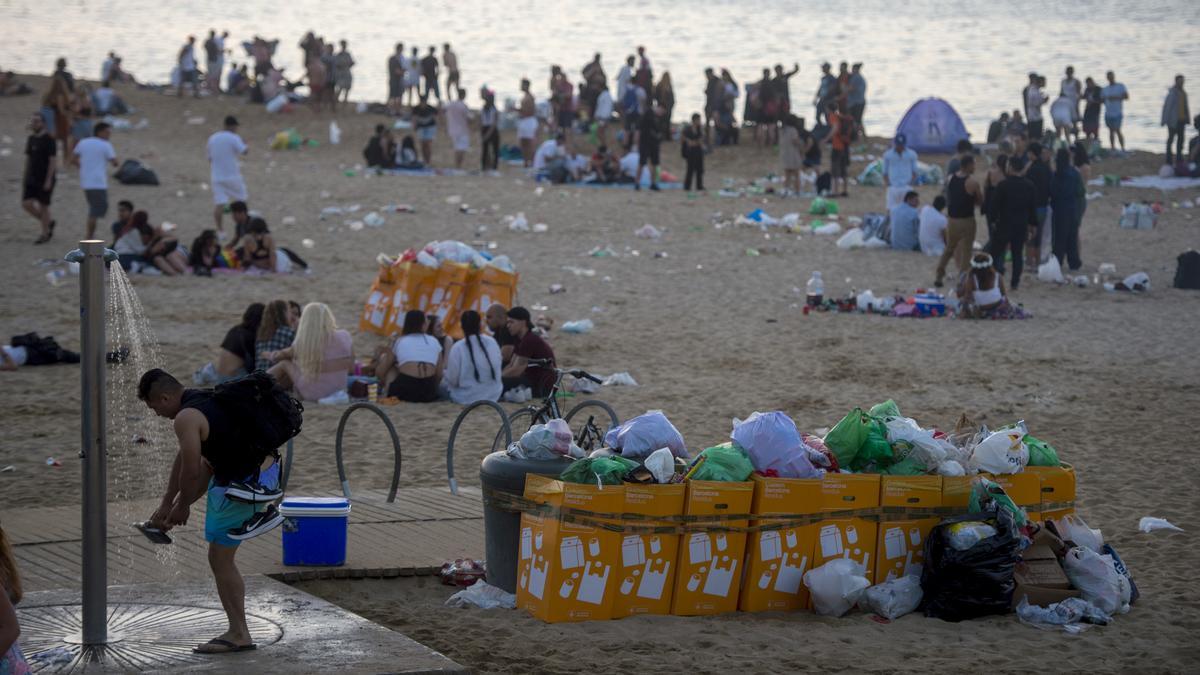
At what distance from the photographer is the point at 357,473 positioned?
956cm

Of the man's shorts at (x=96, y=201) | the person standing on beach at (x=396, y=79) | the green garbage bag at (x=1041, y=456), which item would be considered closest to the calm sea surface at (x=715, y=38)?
the person standing on beach at (x=396, y=79)

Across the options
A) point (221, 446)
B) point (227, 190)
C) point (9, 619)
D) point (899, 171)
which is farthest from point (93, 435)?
point (899, 171)

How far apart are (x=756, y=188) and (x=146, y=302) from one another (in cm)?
1352

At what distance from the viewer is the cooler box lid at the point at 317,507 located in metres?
7.16

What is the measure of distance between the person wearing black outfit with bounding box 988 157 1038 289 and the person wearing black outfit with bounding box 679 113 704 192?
8977 millimetres

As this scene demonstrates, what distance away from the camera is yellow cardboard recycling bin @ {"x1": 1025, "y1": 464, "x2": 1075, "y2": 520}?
7.48 meters

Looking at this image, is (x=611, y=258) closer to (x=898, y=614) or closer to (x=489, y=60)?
Result: (x=898, y=614)

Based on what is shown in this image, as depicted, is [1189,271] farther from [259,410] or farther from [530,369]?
[259,410]

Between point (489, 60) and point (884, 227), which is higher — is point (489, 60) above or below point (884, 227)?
above

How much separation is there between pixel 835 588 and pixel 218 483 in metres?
2.87

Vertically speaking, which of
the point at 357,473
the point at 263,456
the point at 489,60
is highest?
the point at 489,60

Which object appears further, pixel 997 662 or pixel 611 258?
pixel 611 258

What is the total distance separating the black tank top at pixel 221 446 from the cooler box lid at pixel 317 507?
1266mm

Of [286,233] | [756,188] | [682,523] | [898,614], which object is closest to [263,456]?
[682,523]
